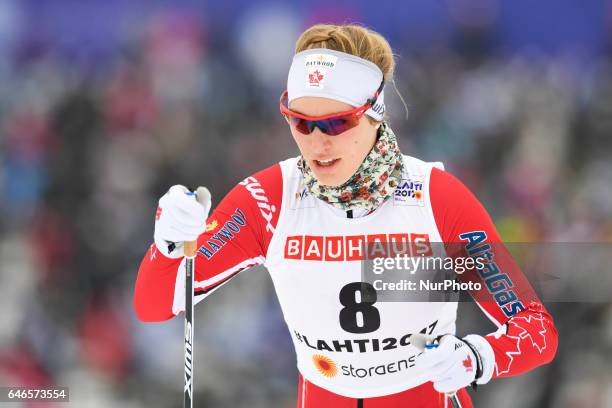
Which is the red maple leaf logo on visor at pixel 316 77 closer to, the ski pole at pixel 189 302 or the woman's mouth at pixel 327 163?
the woman's mouth at pixel 327 163

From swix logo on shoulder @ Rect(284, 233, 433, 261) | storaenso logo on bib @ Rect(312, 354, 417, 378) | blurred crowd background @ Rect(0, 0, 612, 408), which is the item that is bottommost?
storaenso logo on bib @ Rect(312, 354, 417, 378)

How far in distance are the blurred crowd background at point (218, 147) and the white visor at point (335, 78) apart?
2525 millimetres

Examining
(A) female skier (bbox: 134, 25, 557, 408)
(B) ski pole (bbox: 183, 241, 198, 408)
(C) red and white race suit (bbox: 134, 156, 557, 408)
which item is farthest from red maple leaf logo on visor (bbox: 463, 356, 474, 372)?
(B) ski pole (bbox: 183, 241, 198, 408)

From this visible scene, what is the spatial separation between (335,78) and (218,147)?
3.50 m

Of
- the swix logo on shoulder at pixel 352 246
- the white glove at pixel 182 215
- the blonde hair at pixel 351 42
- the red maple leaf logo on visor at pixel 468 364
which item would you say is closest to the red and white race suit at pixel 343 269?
the swix logo on shoulder at pixel 352 246

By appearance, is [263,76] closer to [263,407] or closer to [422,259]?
[263,407]

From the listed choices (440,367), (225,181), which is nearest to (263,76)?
(225,181)

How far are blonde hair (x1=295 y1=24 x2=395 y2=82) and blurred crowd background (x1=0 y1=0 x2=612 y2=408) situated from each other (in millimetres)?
2467

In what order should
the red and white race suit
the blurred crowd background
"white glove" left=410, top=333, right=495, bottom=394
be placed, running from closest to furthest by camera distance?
"white glove" left=410, top=333, right=495, bottom=394 → the red and white race suit → the blurred crowd background

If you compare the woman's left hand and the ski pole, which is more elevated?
the ski pole

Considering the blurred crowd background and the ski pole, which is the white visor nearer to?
→ the ski pole

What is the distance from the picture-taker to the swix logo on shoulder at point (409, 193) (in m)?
2.67

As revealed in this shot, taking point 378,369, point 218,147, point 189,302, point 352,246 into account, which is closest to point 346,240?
point 352,246

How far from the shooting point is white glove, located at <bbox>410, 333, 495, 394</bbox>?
7.64 feet
